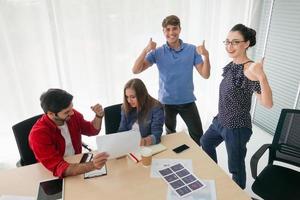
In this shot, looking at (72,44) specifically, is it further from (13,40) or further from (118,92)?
(118,92)

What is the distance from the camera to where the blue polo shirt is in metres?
2.39

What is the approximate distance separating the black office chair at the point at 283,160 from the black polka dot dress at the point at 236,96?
24cm

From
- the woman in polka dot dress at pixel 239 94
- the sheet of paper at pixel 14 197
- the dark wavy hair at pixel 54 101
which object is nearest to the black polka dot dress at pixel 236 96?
the woman in polka dot dress at pixel 239 94

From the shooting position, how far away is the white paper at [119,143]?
5.07ft

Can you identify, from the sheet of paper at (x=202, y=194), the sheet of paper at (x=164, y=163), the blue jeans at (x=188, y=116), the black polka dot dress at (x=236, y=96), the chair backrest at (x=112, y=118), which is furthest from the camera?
the blue jeans at (x=188, y=116)

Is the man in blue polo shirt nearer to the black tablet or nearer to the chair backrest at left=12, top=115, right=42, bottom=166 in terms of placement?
the chair backrest at left=12, top=115, right=42, bottom=166

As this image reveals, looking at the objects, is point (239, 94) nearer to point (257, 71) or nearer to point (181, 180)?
point (257, 71)

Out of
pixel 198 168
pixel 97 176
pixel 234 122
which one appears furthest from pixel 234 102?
pixel 97 176

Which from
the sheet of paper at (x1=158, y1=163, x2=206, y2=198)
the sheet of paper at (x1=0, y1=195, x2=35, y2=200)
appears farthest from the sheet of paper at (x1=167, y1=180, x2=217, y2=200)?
the sheet of paper at (x1=0, y1=195, x2=35, y2=200)

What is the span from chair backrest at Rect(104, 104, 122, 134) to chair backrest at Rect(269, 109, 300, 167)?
1265 millimetres

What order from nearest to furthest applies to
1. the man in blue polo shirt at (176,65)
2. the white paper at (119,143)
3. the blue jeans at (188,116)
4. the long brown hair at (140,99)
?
the white paper at (119,143), the long brown hair at (140,99), the man in blue polo shirt at (176,65), the blue jeans at (188,116)

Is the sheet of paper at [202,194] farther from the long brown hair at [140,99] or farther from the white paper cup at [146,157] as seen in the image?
the long brown hair at [140,99]

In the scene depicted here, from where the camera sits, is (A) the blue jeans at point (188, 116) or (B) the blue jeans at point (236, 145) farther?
(A) the blue jeans at point (188, 116)

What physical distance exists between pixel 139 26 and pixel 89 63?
2.30 ft
